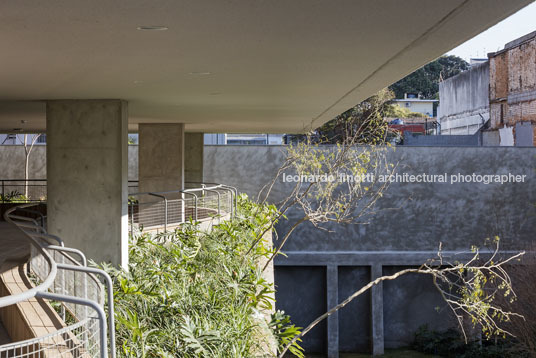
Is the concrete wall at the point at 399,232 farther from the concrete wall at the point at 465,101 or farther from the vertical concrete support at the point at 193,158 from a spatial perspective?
the concrete wall at the point at 465,101

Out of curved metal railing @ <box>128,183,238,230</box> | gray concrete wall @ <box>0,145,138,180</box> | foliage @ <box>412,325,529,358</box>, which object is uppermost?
gray concrete wall @ <box>0,145,138,180</box>

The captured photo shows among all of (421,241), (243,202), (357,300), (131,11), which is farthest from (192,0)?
(421,241)

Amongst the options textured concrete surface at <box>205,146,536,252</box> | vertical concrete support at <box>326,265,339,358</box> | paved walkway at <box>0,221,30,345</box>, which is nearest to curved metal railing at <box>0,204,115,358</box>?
paved walkway at <box>0,221,30,345</box>

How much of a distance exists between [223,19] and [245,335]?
12.6 feet

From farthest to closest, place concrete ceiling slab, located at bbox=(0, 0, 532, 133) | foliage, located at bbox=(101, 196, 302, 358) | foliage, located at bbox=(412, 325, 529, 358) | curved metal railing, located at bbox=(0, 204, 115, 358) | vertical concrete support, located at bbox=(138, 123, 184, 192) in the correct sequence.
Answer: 1. foliage, located at bbox=(412, 325, 529, 358)
2. vertical concrete support, located at bbox=(138, 123, 184, 192)
3. foliage, located at bbox=(101, 196, 302, 358)
4. concrete ceiling slab, located at bbox=(0, 0, 532, 133)
5. curved metal railing, located at bbox=(0, 204, 115, 358)

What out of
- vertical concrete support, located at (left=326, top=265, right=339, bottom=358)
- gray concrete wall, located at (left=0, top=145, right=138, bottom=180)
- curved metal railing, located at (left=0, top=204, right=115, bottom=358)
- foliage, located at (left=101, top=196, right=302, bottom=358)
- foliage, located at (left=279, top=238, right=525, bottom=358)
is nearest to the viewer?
curved metal railing, located at (left=0, top=204, right=115, bottom=358)

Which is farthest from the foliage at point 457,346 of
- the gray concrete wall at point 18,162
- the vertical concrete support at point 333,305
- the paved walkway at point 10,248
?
the gray concrete wall at point 18,162

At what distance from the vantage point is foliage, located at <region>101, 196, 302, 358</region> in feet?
21.5

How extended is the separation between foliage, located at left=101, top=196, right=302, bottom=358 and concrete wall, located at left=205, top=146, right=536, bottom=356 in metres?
9.90

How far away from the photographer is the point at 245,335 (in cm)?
698

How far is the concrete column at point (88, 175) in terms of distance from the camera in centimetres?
970

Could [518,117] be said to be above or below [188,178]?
above

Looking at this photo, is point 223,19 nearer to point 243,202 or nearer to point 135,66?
point 135,66

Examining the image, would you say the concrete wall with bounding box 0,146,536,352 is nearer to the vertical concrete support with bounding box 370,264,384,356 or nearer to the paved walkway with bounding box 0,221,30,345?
the vertical concrete support with bounding box 370,264,384,356
